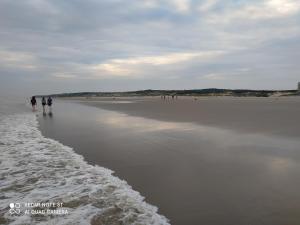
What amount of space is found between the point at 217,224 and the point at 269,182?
2.46 m

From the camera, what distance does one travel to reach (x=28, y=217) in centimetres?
535

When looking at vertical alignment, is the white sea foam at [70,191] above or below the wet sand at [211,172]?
below

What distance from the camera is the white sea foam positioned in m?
5.30

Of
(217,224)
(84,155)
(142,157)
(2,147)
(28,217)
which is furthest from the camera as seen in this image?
(2,147)

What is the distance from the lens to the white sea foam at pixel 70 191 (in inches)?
209

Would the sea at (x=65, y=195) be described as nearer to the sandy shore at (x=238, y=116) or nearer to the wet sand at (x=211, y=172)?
the wet sand at (x=211, y=172)

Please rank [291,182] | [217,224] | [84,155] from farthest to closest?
1. [84,155]
2. [291,182]
3. [217,224]

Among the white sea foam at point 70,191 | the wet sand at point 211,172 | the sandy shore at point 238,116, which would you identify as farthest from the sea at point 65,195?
the sandy shore at point 238,116

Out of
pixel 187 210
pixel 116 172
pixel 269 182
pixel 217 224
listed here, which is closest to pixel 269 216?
pixel 217 224

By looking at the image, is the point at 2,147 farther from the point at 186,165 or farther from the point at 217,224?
the point at 217,224

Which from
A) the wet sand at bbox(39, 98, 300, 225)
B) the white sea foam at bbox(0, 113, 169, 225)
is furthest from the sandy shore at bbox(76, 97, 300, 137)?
the white sea foam at bbox(0, 113, 169, 225)

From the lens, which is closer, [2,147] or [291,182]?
[291,182]

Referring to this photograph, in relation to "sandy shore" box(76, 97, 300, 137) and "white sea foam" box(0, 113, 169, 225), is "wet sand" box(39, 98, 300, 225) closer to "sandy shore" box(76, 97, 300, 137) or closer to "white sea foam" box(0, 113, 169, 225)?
"white sea foam" box(0, 113, 169, 225)

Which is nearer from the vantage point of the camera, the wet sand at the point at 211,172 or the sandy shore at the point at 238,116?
the wet sand at the point at 211,172
